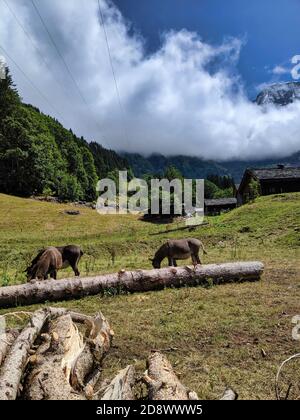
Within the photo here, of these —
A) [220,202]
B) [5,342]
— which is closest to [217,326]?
[5,342]

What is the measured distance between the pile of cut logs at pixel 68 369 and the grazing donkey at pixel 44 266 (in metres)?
7.23

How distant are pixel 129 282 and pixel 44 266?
14.1 feet

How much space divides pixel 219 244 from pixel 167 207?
4404 centimetres

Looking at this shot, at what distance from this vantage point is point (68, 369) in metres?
6.76

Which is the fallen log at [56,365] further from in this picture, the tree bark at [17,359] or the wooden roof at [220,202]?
the wooden roof at [220,202]

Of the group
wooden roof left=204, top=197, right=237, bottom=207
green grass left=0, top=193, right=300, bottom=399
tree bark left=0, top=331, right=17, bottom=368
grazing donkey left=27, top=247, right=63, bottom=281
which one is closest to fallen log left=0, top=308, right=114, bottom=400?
tree bark left=0, top=331, right=17, bottom=368

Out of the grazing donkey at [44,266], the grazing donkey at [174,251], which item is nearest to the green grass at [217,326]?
the grazing donkey at [44,266]

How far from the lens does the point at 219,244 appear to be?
29625 millimetres

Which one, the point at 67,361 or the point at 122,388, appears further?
the point at 67,361

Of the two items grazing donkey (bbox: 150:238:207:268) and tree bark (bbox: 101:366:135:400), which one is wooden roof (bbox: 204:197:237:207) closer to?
grazing donkey (bbox: 150:238:207:268)

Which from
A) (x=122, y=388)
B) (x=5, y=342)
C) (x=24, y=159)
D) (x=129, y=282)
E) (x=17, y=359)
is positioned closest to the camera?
(x=122, y=388)

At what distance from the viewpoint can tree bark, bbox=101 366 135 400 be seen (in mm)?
5816

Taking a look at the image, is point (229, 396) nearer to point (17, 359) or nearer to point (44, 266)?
point (17, 359)

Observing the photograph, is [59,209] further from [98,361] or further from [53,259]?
[98,361]
